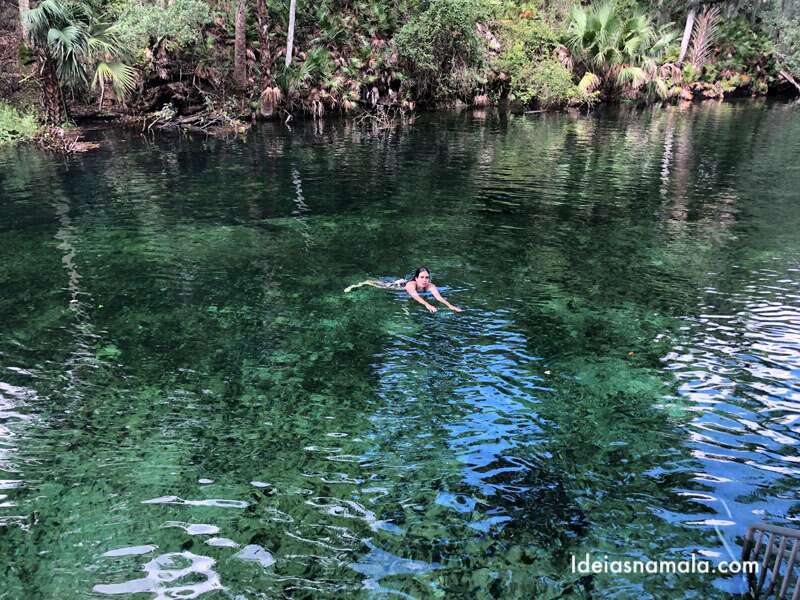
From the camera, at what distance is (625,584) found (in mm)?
5480

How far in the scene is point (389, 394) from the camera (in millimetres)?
8594

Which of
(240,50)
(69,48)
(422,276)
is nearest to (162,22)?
(240,50)

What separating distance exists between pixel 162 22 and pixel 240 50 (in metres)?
3.83

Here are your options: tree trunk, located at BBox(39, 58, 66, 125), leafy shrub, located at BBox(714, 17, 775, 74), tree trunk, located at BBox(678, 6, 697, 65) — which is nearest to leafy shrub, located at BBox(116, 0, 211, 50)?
tree trunk, located at BBox(39, 58, 66, 125)

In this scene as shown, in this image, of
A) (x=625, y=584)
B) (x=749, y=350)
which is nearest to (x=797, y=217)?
(x=749, y=350)

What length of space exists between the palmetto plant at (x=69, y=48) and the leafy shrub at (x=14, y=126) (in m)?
2.36

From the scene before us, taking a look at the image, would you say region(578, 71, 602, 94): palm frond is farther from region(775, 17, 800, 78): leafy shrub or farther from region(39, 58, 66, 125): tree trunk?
region(39, 58, 66, 125): tree trunk

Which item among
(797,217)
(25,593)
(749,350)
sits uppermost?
(797,217)

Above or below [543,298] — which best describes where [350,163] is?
above

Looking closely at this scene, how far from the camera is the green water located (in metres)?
5.83

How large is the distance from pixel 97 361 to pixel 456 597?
273 inches

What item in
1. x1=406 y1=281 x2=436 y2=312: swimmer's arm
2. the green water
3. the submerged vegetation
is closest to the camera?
the green water

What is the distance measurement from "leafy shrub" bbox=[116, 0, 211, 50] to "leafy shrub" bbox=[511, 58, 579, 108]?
1978 cm

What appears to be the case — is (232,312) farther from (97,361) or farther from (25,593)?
(25,593)
